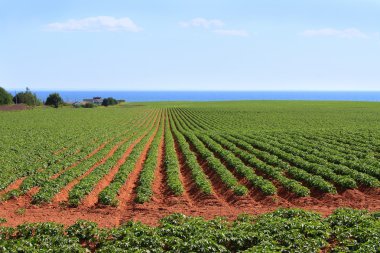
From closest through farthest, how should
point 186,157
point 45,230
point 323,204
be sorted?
point 45,230 → point 323,204 → point 186,157

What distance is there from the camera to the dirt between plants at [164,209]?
1519cm

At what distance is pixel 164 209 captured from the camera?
16.3 m

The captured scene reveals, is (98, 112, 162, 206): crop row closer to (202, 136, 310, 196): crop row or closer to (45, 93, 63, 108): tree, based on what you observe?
(202, 136, 310, 196): crop row

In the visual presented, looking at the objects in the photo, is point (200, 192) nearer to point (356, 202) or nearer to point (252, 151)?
point (356, 202)

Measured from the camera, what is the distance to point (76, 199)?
17.0 m

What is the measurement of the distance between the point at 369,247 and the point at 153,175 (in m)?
13.7

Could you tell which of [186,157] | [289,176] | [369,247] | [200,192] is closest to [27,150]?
[186,157]

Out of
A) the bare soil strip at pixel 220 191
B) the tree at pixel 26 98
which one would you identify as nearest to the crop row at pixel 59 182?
the bare soil strip at pixel 220 191

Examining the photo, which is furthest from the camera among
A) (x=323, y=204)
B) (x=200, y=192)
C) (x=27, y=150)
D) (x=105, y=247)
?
(x=27, y=150)

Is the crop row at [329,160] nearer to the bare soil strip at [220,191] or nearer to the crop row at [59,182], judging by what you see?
the bare soil strip at [220,191]

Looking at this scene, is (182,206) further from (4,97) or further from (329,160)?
Answer: (4,97)

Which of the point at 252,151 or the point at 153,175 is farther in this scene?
the point at 252,151

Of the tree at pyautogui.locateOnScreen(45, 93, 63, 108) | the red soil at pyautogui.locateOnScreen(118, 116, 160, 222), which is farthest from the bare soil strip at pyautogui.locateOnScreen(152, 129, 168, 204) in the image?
the tree at pyautogui.locateOnScreen(45, 93, 63, 108)

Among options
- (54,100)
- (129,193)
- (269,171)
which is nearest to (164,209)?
(129,193)
